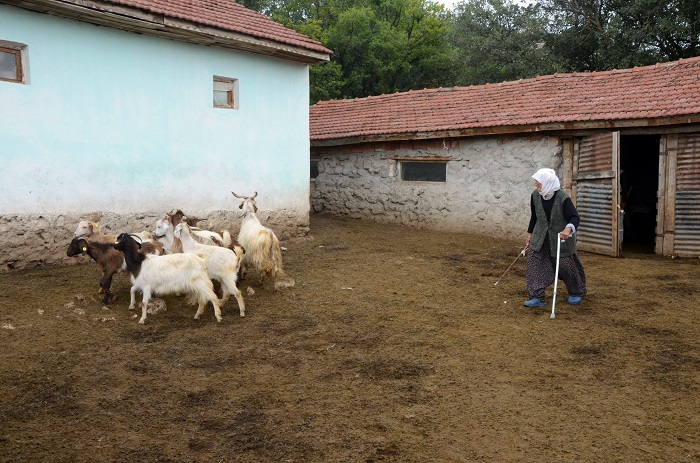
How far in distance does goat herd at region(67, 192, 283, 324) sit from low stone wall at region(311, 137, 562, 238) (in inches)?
238

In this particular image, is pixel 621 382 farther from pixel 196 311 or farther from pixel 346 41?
pixel 346 41

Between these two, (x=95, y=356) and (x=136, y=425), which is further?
(x=95, y=356)

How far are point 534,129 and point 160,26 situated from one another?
6.98 m

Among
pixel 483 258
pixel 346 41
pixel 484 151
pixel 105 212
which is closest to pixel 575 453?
pixel 483 258

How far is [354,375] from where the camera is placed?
496cm

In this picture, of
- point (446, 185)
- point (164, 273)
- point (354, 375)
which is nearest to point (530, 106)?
point (446, 185)

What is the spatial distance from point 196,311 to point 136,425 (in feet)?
9.60

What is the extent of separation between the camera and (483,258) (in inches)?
420

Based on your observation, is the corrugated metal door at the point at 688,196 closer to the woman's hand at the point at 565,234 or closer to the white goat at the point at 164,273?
the woman's hand at the point at 565,234

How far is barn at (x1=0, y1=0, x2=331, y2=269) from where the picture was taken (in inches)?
333

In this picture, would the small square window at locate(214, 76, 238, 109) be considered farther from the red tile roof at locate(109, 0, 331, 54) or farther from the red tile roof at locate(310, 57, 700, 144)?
the red tile roof at locate(310, 57, 700, 144)

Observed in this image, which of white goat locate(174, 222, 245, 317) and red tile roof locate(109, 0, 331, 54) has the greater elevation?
red tile roof locate(109, 0, 331, 54)

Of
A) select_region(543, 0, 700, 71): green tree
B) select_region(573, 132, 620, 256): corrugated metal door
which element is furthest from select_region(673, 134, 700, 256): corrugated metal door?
select_region(543, 0, 700, 71): green tree

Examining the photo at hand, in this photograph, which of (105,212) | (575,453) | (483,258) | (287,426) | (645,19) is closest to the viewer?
(575,453)
